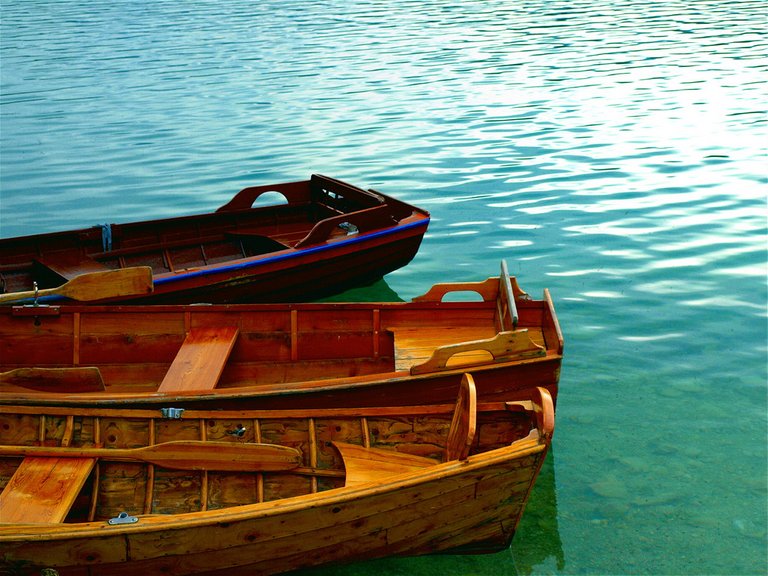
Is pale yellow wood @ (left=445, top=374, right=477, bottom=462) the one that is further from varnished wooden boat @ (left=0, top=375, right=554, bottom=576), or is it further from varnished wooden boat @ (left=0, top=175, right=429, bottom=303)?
varnished wooden boat @ (left=0, top=175, right=429, bottom=303)

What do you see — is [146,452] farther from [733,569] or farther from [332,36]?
[332,36]

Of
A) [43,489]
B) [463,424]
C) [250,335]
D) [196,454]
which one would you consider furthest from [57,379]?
[463,424]

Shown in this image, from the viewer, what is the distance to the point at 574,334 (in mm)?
11312

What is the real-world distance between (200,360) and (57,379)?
1377mm

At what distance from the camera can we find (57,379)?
8180 millimetres

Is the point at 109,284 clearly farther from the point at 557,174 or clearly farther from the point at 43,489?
the point at 557,174

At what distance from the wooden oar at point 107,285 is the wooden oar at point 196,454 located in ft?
8.27

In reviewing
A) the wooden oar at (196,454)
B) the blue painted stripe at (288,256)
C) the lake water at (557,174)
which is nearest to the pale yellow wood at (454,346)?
the lake water at (557,174)

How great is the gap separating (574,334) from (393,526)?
17.8ft

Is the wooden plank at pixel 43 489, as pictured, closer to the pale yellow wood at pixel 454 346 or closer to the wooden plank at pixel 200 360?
the wooden plank at pixel 200 360

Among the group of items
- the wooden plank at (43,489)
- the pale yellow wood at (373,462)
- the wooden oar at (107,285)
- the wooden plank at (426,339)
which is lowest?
the pale yellow wood at (373,462)

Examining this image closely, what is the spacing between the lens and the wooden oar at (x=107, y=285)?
9.27 meters

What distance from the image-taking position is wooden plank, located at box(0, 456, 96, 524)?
255 inches

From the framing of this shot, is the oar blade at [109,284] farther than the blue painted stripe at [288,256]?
No
